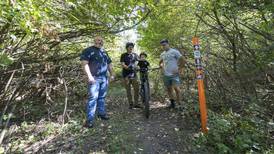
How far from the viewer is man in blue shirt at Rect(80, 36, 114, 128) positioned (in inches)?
231

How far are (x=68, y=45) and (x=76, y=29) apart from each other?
2.69ft

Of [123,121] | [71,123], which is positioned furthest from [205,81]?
[71,123]

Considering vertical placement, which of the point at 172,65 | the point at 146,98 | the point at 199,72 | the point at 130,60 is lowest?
the point at 146,98

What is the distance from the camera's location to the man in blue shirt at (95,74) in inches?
231

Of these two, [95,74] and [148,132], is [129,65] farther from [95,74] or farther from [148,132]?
[148,132]

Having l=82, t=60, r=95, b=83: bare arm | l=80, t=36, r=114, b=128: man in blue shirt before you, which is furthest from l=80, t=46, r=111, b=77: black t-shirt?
l=82, t=60, r=95, b=83: bare arm

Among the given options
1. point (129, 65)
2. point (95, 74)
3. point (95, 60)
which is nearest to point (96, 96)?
point (95, 74)

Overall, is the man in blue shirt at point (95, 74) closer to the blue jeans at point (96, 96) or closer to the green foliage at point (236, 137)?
the blue jeans at point (96, 96)

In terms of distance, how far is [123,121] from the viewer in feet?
21.6

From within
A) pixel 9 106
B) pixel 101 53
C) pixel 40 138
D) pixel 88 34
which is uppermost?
pixel 88 34

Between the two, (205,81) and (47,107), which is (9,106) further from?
(205,81)

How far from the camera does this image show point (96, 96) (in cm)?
597

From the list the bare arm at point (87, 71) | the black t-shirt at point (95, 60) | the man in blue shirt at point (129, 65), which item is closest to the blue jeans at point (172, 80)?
the man in blue shirt at point (129, 65)

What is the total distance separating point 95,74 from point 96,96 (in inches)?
18.1
